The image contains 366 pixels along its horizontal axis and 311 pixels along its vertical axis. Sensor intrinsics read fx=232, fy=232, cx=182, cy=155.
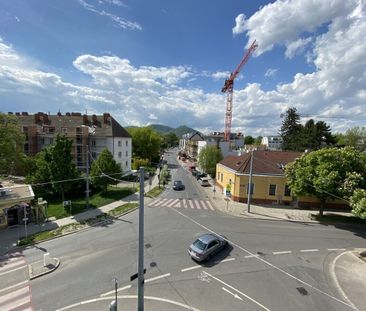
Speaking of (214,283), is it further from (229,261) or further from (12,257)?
(12,257)

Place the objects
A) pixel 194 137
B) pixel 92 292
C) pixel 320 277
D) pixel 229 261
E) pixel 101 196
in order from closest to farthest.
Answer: pixel 92 292 → pixel 320 277 → pixel 229 261 → pixel 101 196 → pixel 194 137

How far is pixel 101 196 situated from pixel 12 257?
55.5 ft

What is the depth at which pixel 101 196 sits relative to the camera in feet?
111

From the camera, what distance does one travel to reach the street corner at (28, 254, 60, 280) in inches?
574

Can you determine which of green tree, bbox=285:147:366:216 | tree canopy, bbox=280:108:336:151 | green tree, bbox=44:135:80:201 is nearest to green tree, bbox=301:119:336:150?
tree canopy, bbox=280:108:336:151

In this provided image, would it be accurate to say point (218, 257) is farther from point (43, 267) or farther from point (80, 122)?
point (80, 122)

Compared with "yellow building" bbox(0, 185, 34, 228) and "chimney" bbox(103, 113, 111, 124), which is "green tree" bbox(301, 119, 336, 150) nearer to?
"chimney" bbox(103, 113, 111, 124)

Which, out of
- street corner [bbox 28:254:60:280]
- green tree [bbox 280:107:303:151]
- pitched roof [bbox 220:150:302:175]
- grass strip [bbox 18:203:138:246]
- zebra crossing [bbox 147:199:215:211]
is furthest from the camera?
green tree [bbox 280:107:303:151]

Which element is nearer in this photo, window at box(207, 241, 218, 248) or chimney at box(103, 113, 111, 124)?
window at box(207, 241, 218, 248)

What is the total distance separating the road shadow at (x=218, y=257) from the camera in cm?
1577

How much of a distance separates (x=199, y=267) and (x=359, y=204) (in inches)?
525

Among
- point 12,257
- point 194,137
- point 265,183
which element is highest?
point 194,137

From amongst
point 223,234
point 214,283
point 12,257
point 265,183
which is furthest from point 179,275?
point 265,183

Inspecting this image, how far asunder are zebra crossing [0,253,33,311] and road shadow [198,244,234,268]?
33.3 feet
